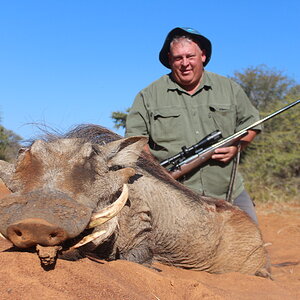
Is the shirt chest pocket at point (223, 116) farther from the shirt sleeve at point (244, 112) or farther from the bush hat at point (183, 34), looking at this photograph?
the bush hat at point (183, 34)

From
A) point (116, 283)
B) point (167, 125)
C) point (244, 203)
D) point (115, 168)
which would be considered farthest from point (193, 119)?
point (116, 283)

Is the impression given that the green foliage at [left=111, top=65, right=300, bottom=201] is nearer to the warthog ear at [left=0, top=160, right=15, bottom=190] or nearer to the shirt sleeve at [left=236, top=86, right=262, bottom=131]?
the shirt sleeve at [left=236, top=86, right=262, bottom=131]

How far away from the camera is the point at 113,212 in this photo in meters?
2.80

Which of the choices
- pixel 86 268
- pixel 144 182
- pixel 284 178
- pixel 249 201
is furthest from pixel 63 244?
pixel 284 178

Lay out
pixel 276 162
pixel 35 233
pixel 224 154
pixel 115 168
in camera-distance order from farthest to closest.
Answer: pixel 276 162 → pixel 224 154 → pixel 115 168 → pixel 35 233

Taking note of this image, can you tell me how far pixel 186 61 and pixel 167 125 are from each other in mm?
808

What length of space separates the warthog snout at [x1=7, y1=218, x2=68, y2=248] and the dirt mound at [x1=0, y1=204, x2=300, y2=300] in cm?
15

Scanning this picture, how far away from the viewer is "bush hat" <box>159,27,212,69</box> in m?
5.62

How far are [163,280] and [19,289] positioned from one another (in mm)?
1114

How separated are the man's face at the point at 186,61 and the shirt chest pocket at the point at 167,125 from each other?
1.31 feet

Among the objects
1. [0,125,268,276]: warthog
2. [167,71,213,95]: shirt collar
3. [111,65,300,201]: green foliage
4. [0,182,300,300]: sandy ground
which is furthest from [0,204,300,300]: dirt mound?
[111,65,300,201]: green foliage

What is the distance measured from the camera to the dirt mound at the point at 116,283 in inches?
90.4

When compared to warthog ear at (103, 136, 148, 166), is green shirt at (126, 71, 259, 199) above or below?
above

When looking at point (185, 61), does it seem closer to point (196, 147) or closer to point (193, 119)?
point (193, 119)
